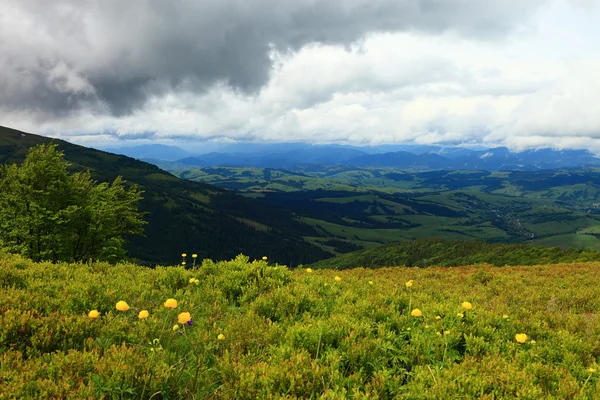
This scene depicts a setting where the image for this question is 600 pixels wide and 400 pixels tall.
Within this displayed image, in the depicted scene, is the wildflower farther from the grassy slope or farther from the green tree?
the green tree

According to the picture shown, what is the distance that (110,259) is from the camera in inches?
1321

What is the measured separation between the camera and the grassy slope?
4375 millimetres

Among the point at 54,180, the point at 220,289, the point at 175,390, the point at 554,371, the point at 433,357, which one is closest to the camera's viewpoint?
the point at 175,390

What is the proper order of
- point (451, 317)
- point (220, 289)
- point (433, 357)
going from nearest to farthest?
1. point (433, 357)
2. point (451, 317)
3. point (220, 289)

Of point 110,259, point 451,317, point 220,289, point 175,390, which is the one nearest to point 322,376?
point 175,390

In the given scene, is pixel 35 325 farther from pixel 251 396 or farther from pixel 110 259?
pixel 110 259

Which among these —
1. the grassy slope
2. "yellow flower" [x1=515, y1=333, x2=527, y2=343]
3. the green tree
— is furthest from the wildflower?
the green tree

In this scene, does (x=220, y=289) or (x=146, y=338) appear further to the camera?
(x=220, y=289)

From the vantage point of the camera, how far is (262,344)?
5973 millimetres

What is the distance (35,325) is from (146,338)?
6.05 ft

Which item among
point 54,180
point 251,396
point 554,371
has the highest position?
point 54,180

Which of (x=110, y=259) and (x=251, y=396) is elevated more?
(x=251, y=396)

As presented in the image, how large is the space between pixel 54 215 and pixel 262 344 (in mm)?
33164

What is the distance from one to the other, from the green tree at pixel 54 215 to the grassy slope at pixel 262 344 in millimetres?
25290
